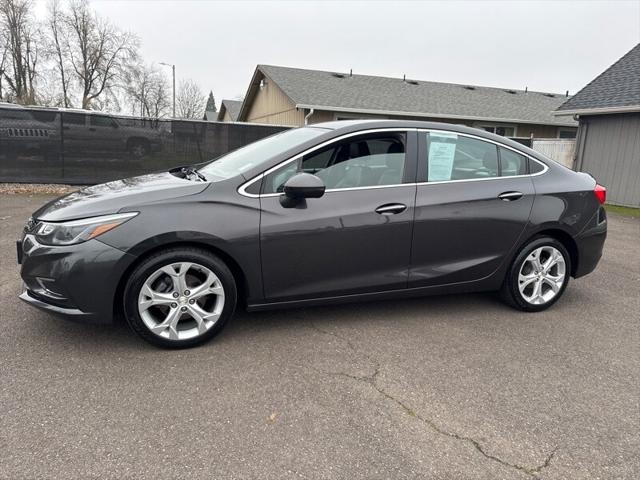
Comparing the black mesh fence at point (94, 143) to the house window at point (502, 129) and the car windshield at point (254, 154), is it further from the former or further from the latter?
the house window at point (502, 129)

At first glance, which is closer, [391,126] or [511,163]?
[391,126]

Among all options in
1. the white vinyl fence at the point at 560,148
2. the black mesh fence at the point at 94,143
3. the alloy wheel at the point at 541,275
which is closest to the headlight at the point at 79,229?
the alloy wheel at the point at 541,275

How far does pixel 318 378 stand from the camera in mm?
2900

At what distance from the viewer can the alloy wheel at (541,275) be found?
407 centimetres

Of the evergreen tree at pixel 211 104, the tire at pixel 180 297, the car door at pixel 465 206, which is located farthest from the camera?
the evergreen tree at pixel 211 104

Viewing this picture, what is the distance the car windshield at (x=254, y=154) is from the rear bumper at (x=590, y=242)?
2510 millimetres

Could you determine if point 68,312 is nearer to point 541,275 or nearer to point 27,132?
point 541,275

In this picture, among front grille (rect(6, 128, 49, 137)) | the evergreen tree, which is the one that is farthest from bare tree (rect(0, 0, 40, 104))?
the evergreen tree

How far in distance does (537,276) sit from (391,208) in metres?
1.58

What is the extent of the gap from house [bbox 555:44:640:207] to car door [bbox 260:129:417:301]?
11.0 meters

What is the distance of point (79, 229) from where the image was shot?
2918 mm

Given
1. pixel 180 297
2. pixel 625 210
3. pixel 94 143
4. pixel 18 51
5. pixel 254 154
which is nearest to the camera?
→ pixel 180 297

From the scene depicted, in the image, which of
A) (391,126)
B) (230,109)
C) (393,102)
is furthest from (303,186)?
(230,109)

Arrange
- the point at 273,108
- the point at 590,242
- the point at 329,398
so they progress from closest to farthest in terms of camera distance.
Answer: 1. the point at 329,398
2. the point at 590,242
3. the point at 273,108
